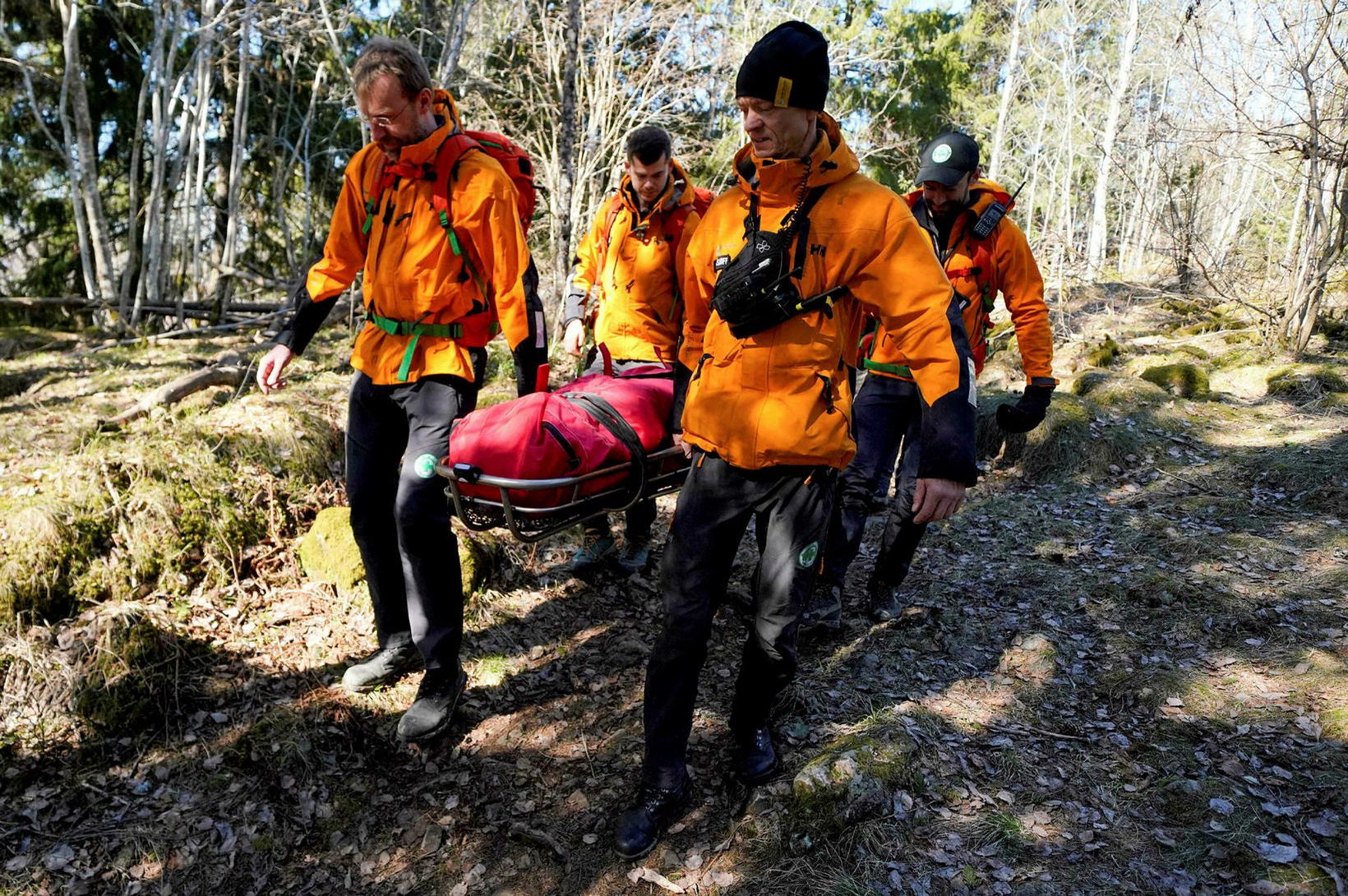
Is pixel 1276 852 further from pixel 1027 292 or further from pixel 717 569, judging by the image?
pixel 1027 292

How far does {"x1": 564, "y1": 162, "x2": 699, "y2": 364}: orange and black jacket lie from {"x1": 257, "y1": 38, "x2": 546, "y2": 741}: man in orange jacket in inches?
52.7

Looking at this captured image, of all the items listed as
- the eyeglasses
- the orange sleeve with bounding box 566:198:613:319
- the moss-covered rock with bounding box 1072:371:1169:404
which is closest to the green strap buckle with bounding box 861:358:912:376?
the orange sleeve with bounding box 566:198:613:319

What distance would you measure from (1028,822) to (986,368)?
849 centimetres

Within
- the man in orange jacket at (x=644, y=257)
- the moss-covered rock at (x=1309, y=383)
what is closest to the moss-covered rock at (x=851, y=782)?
the man in orange jacket at (x=644, y=257)

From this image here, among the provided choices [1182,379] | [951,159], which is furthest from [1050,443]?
[951,159]

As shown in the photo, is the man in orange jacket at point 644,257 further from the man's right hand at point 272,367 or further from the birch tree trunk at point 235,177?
the birch tree trunk at point 235,177

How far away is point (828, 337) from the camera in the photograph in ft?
8.55

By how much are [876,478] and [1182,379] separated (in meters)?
6.82

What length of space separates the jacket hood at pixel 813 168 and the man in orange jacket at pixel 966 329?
1587 mm

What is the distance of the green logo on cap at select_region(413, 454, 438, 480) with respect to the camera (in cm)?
308

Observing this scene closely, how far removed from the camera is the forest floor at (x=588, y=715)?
292 cm

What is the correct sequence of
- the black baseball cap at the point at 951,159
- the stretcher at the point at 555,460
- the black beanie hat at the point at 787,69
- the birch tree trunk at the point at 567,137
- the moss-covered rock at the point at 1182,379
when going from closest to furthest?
the black beanie hat at the point at 787,69 < the stretcher at the point at 555,460 < the black baseball cap at the point at 951,159 < the moss-covered rock at the point at 1182,379 < the birch tree trunk at the point at 567,137

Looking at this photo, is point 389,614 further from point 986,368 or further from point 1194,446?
point 986,368

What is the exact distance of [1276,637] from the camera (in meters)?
4.18
